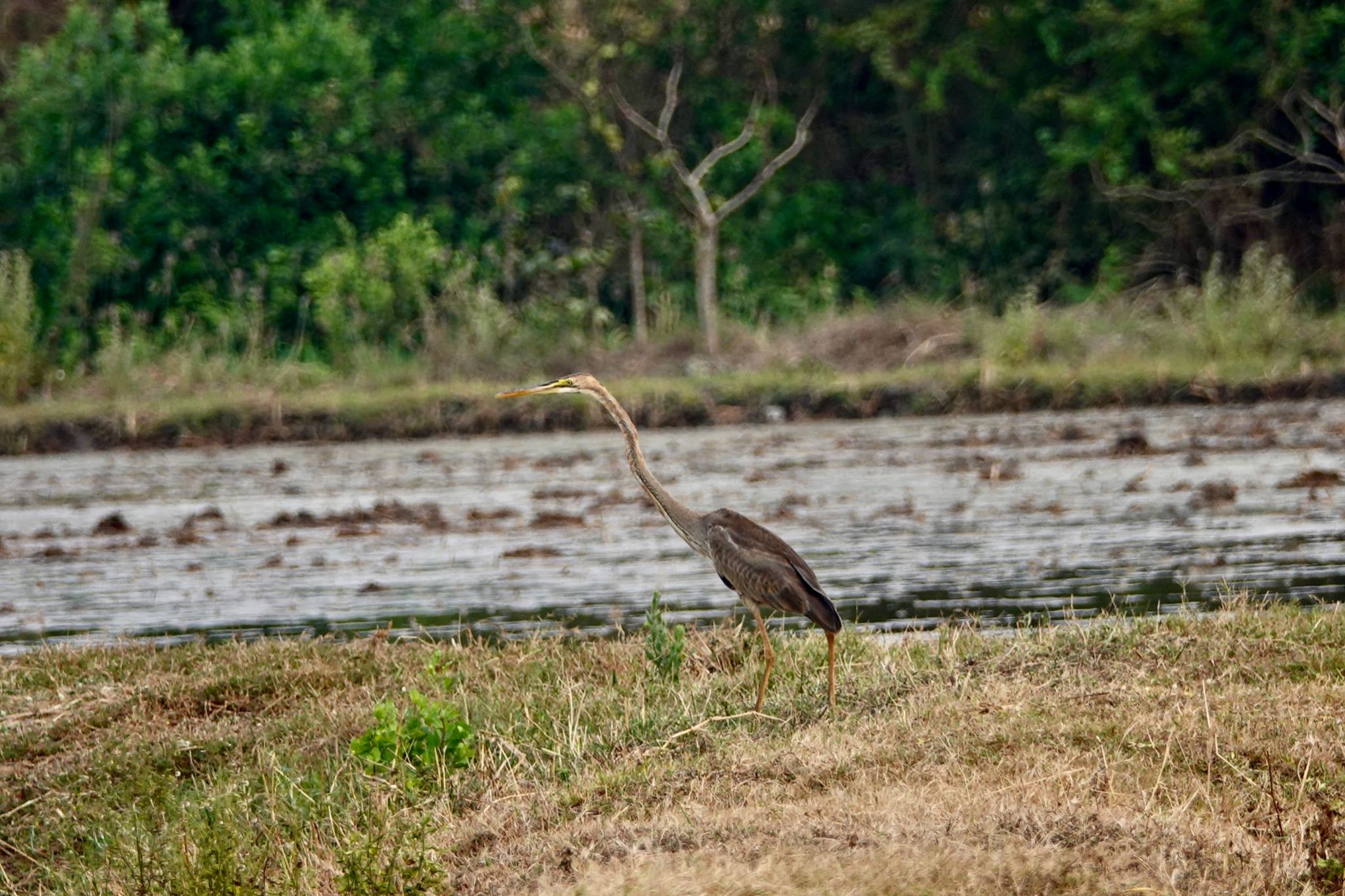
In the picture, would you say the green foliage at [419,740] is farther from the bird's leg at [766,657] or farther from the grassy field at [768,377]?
the grassy field at [768,377]

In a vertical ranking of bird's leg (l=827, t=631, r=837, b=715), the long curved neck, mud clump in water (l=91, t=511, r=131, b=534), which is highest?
the long curved neck

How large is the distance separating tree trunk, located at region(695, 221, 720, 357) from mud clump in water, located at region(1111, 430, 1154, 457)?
8212mm

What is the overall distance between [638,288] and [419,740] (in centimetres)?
1999

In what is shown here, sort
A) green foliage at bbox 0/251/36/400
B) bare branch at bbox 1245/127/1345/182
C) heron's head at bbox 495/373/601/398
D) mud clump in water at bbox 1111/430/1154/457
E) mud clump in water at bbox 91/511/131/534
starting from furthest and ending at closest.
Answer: bare branch at bbox 1245/127/1345/182 → green foliage at bbox 0/251/36/400 → mud clump in water at bbox 1111/430/1154/457 → mud clump in water at bbox 91/511/131/534 → heron's head at bbox 495/373/601/398

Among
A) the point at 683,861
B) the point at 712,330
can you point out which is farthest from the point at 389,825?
the point at 712,330

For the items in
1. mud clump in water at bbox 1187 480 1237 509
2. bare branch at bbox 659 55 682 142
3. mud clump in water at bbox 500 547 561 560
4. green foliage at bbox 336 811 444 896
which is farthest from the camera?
bare branch at bbox 659 55 682 142

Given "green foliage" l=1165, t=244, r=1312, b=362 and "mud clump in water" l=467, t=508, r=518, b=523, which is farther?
"green foliage" l=1165, t=244, r=1312, b=362

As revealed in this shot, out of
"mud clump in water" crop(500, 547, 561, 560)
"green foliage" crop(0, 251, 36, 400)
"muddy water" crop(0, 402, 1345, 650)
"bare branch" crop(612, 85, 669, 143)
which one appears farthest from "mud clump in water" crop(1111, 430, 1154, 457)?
"green foliage" crop(0, 251, 36, 400)

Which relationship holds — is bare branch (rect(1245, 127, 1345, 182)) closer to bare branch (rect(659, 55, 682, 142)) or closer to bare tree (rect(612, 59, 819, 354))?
bare tree (rect(612, 59, 819, 354))

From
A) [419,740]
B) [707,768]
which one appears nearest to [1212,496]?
[419,740]

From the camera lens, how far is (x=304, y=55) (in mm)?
27875

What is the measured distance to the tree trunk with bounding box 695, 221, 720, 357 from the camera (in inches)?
934

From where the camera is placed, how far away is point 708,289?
2430 cm

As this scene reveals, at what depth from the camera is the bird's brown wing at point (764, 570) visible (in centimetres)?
616
